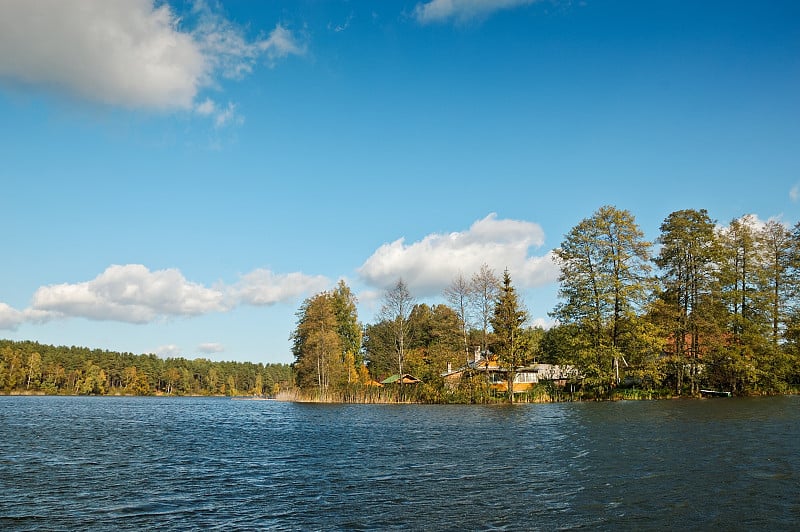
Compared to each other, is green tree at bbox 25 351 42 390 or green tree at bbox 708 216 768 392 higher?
green tree at bbox 708 216 768 392

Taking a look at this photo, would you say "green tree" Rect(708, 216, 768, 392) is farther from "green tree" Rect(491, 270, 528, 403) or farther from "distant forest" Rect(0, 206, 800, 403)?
"green tree" Rect(491, 270, 528, 403)

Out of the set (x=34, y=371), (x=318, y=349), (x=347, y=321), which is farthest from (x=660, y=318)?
(x=34, y=371)

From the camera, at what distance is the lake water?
12.1 m

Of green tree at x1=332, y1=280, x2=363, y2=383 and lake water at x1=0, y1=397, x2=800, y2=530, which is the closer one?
lake water at x1=0, y1=397, x2=800, y2=530

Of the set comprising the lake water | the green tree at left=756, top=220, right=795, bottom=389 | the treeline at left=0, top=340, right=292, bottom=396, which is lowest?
the treeline at left=0, top=340, right=292, bottom=396

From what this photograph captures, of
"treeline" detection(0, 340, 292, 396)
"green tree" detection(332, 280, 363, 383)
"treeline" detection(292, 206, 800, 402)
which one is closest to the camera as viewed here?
"treeline" detection(292, 206, 800, 402)

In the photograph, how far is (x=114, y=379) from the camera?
552 ft

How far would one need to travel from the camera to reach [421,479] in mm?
16547

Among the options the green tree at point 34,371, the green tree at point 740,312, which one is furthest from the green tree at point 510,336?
the green tree at point 34,371

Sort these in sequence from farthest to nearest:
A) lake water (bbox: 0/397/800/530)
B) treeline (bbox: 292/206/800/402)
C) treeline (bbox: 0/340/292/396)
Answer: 1. treeline (bbox: 0/340/292/396)
2. treeline (bbox: 292/206/800/402)
3. lake water (bbox: 0/397/800/530)

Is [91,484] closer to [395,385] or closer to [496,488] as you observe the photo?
[496,488]

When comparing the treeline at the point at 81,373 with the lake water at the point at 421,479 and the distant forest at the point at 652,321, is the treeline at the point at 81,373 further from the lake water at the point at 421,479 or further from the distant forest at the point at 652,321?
the lake water at the point at 421,479

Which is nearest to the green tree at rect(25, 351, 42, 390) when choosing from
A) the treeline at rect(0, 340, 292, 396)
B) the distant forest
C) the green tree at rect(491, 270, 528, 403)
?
the treeline at rect(0, 340, 292, 396)

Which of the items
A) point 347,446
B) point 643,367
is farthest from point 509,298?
point 347,446
